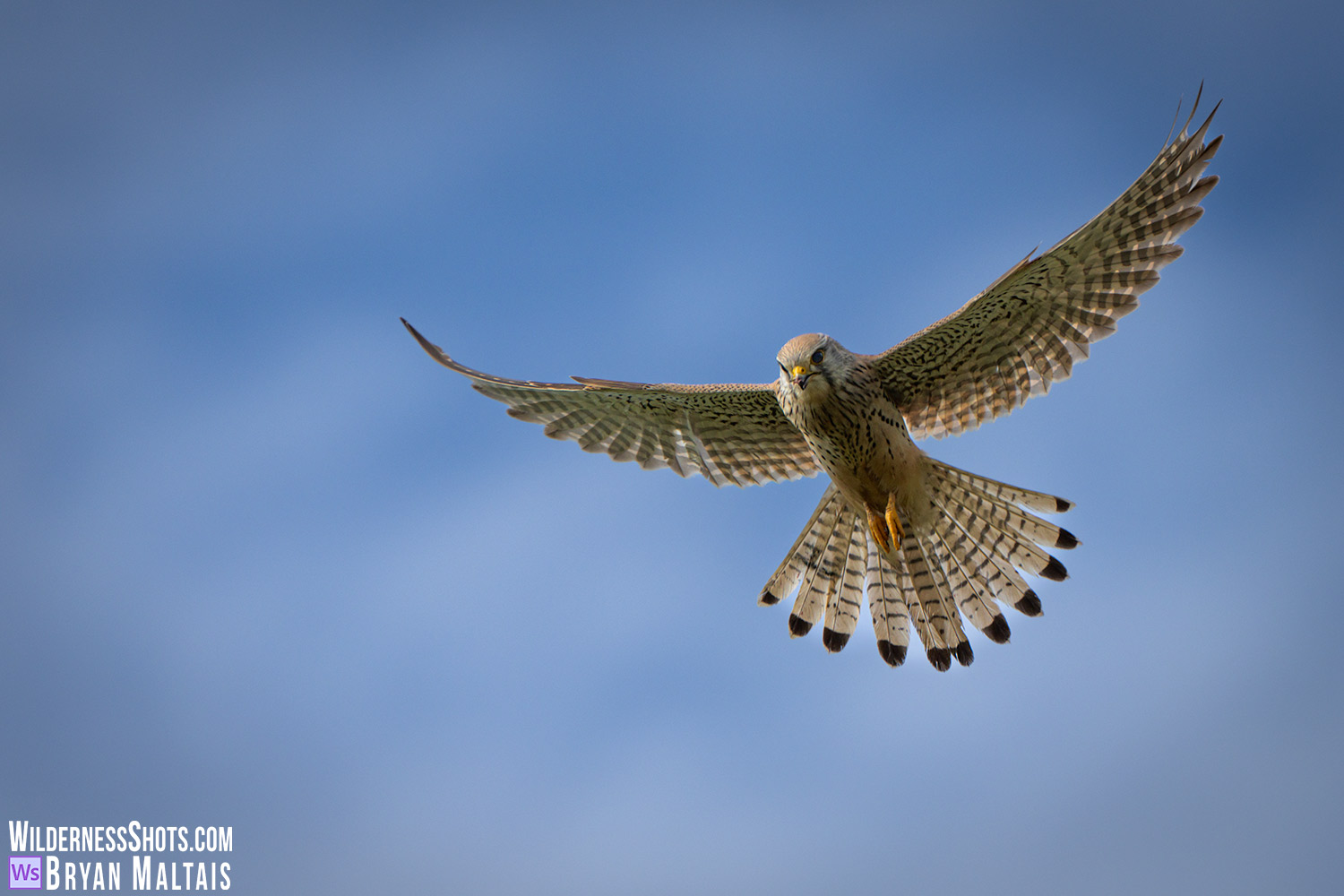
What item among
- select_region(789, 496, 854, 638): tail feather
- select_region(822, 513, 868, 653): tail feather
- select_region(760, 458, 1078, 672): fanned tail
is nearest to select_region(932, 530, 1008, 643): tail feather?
select_region(760, 458, 1078, 672): fanned tail

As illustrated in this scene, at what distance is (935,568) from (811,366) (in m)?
1.81

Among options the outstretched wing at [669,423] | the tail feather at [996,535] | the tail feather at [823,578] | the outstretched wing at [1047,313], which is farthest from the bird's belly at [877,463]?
the outstretched wing at [669,423]

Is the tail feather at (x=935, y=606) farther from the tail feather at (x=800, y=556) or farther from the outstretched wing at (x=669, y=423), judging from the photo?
the outstretched wing at (x=669, y=423)

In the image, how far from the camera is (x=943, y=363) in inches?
302

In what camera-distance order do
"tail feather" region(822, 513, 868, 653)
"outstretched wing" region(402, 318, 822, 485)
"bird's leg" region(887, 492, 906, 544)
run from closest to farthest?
"bird's leg" region(887, 492, 906, 544)
"tail feather" region(822, 513, 868, 653)
"outstretched wing" region(402, 318, 822, 485)

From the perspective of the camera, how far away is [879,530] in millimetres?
7660

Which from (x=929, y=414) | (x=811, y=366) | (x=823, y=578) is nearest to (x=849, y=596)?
(x=823, y=578)

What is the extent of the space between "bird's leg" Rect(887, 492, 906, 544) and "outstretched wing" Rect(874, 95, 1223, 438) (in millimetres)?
696

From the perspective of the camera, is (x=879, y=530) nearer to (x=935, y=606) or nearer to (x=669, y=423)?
(x=935, y=606)

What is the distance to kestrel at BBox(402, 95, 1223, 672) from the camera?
6934 mm

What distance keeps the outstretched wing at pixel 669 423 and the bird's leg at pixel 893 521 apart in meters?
1.02

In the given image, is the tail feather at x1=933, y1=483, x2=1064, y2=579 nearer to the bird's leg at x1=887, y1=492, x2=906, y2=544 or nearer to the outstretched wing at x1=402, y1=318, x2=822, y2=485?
the bird's leg at x1=887, y1=492, x2=906, y2=544

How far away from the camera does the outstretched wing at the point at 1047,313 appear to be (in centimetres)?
679

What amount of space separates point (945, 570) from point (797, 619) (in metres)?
1.12
